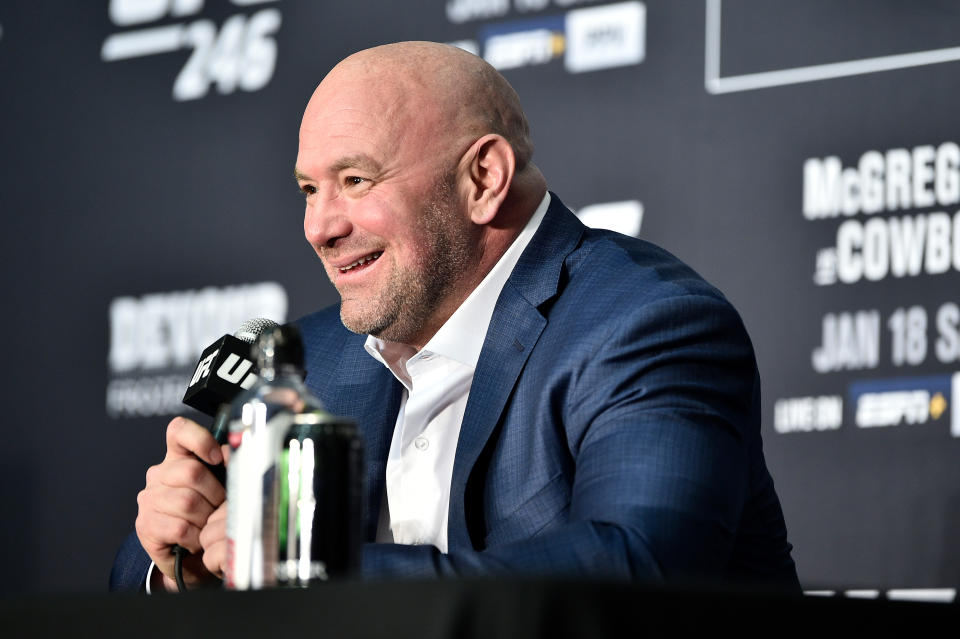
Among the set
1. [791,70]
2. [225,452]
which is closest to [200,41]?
[791,70]

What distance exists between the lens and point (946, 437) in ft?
8.84

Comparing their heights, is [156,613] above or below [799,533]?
above

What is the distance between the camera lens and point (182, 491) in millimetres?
1550

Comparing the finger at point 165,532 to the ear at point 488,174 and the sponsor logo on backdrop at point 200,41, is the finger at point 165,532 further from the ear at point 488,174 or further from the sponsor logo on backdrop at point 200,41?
the sponsor logo on backdrop at point 200,41

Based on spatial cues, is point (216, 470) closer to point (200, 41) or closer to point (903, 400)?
point (903, 400)

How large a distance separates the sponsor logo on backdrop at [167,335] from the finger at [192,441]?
2059 mm

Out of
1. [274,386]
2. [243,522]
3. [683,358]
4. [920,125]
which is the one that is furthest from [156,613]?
[920,125]

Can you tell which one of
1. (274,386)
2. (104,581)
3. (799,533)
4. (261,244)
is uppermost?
(261,244)

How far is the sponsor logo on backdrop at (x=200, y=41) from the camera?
3812 mm

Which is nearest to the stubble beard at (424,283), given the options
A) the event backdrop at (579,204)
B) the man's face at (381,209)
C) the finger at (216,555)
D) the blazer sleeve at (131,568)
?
the man's face at (381,209)

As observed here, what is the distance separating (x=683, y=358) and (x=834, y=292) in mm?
1202

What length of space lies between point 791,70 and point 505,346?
1.38m

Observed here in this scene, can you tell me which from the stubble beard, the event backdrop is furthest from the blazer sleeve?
the event backdrop

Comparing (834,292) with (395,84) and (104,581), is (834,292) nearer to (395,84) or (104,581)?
(395,84)
